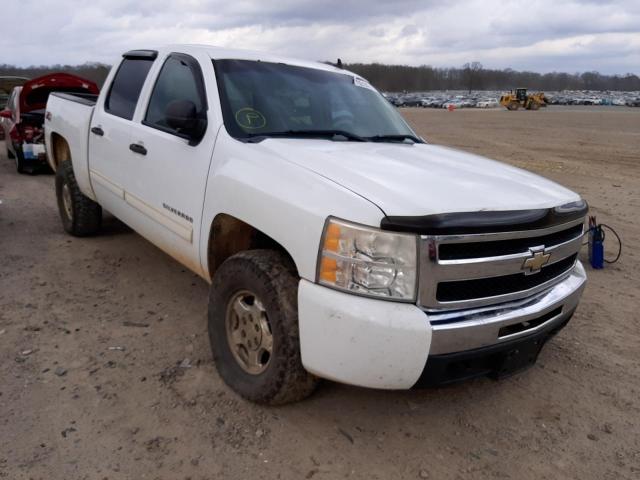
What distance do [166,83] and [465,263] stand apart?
2.66 meters

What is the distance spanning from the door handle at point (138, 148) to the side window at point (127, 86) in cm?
38

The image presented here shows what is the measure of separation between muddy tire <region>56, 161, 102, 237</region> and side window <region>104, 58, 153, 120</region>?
122cm

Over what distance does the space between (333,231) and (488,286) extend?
770 millimetres

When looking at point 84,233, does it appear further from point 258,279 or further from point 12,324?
point 258,279

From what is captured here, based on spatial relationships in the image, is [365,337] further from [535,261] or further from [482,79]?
[482,79]

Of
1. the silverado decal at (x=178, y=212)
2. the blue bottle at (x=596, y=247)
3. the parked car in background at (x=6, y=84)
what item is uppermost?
the parked car in background at (x=6, y=84)

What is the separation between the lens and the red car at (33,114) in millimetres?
9977

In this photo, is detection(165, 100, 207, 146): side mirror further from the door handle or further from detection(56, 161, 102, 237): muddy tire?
detection(56, 161, 102, 237): muddy tire

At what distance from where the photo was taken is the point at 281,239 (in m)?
2.53

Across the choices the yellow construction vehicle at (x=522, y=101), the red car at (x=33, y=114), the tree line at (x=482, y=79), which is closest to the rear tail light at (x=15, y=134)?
the red car at (x=33, y=114)

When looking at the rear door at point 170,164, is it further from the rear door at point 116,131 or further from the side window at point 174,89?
the rear door at point 116,131

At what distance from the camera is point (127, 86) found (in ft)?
A: 14.8

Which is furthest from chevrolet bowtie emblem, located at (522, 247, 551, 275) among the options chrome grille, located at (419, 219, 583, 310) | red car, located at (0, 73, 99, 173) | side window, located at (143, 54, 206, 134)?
red car, located at (0, 73, 99, 173)

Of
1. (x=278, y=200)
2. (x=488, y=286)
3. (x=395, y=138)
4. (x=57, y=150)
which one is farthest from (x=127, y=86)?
(x=488, y=286)
